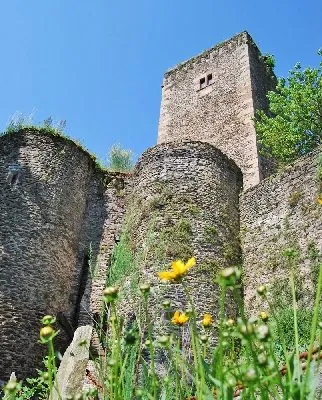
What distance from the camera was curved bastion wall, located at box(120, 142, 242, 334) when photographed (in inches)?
402

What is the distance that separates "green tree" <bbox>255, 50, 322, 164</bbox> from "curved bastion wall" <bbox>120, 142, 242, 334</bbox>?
4.15 m

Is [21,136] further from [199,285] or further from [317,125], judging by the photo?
[317,125]

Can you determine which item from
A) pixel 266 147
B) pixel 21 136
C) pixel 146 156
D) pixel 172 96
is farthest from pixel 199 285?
pixel 172 96

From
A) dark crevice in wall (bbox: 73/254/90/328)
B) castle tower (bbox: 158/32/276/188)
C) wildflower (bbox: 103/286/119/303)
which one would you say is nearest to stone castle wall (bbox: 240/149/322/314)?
dark crevice in wall (bbox: 73/254/90/328)

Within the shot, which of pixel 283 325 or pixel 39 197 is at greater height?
pixel 39 197

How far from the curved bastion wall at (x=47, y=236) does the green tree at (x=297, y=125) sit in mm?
6006

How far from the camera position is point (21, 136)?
12742 millimetres

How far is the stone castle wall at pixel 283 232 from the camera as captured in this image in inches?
383

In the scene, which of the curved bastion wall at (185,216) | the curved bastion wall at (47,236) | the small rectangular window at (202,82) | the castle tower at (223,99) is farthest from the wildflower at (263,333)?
the small rectangular window at (202,82)

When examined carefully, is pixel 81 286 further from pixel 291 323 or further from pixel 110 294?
pixel 110 294

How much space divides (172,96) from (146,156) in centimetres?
919

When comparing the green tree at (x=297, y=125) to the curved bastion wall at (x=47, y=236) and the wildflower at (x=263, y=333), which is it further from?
the wildflower at (x=263, y=333)

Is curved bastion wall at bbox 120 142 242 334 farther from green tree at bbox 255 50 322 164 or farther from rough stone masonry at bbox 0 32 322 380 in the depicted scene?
green tree at bbox 255 50 322 164

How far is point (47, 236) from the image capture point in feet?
37.1
